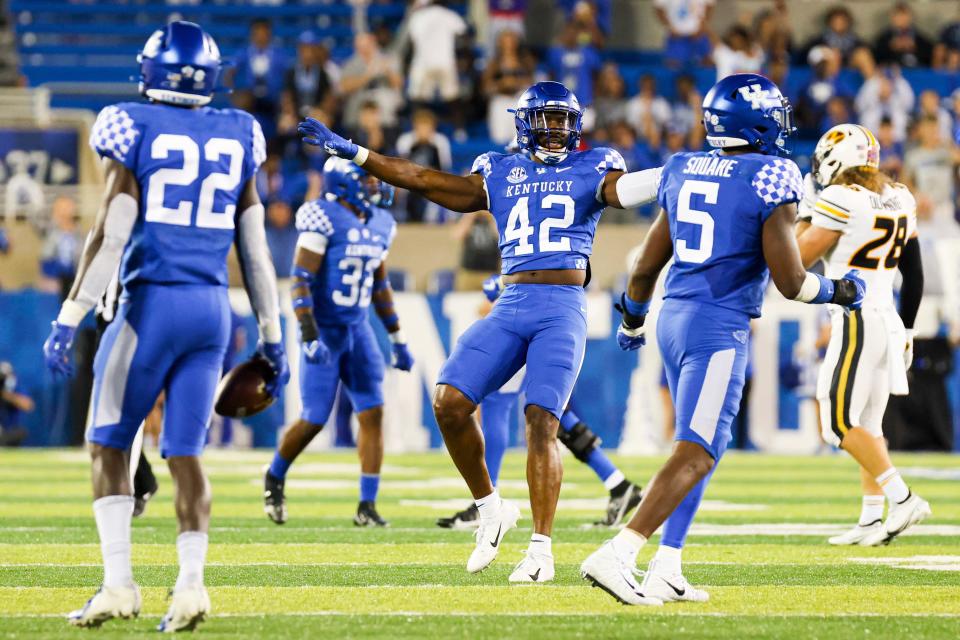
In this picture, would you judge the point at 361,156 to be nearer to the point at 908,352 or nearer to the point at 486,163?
the point at 486,163

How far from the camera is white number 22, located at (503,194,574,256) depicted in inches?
239

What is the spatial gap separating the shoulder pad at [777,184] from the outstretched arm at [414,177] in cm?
134

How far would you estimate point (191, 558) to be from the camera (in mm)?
4594

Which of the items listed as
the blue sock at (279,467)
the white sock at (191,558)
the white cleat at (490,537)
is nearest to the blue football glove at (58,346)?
the white sock at (191,558)

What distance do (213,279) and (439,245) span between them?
1015 cm

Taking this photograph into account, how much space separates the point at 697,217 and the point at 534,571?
139cm

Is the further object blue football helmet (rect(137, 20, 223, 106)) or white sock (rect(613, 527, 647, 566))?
white sock (rect(613, 527, 647, 566))

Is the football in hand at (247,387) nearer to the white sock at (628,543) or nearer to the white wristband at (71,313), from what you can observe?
the white wristband at (71,313)

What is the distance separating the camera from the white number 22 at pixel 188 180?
15.5ft

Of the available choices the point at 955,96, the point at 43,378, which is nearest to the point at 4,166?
the point at 43,378

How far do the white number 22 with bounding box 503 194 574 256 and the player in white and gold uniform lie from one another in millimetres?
1534

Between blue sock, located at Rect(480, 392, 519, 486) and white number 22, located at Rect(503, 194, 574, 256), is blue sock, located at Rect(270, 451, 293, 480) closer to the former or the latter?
blue sock, located at Rect(480, 392, 519, 486)

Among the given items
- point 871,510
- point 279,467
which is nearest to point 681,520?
point 871,510

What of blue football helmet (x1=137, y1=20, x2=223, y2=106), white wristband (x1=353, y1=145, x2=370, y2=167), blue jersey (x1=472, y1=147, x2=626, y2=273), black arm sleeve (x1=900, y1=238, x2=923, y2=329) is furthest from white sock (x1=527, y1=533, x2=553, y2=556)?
black arm sleeve (x1=900, y1=238, x2=923, y2=329)
